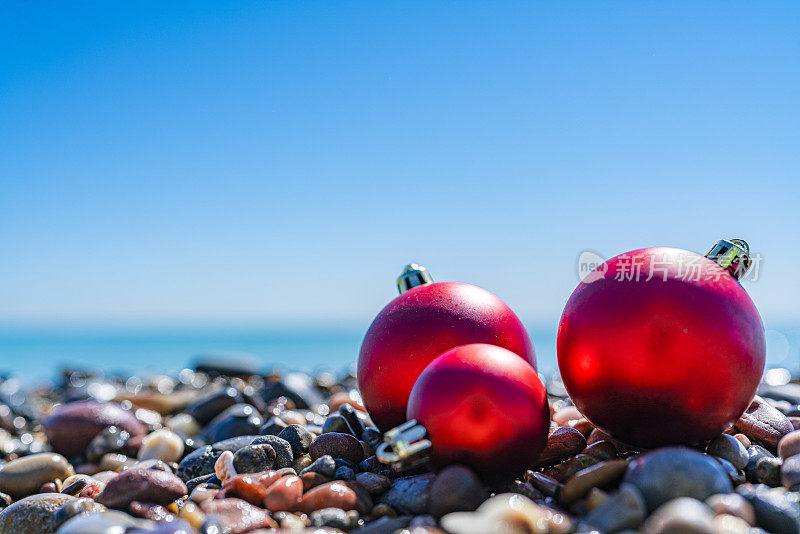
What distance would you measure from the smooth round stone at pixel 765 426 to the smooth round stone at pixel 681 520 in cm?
176

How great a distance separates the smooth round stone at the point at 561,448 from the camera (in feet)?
11.1

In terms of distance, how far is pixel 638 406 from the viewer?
3.01m

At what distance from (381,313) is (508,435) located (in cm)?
128

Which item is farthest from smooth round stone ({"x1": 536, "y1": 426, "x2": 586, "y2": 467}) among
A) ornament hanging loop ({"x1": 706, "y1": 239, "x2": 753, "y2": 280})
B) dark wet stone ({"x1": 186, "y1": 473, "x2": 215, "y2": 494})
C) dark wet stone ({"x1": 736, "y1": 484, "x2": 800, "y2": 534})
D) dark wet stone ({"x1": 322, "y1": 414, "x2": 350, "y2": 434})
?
dark wet stone ({"x1": 186, "y1": 473, "x2": 215, "y2": 494})

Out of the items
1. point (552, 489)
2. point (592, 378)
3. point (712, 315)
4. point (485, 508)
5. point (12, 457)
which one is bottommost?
point (12, 457)

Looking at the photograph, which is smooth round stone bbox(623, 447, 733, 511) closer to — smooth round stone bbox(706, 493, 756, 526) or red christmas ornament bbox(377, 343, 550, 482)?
smooth round stone bbox(706, 493, 756, 526)

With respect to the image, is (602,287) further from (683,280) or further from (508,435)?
(508,435)

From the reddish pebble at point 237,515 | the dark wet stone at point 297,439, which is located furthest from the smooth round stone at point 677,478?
the dark wet stone at point 297,439

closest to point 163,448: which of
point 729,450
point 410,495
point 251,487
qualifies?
point 251,487

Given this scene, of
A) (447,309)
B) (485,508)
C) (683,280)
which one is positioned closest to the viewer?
(485,508)

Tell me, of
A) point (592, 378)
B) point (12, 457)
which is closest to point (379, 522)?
point (592, 378)

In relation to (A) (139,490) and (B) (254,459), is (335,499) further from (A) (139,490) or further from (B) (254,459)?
(A) (139,490)

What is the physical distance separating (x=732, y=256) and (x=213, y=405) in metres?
5.28

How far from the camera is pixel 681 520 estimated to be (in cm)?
200
